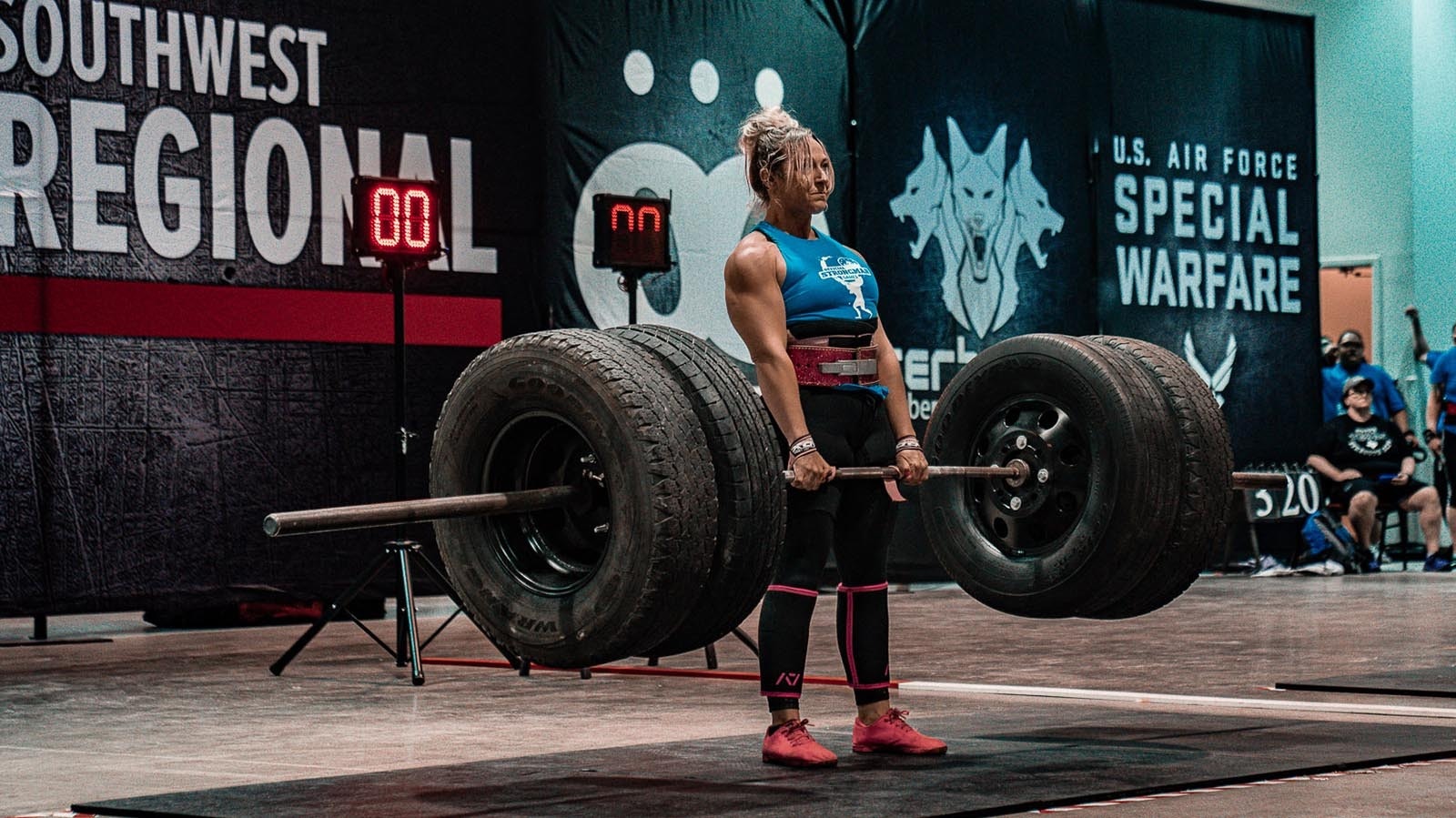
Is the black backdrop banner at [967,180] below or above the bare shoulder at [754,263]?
above

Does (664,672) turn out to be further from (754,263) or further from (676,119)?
(676,119)

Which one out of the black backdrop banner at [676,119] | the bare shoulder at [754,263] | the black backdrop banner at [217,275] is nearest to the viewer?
the bare shoulder at [754,263]

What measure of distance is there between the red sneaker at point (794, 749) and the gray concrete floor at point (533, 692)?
495mm

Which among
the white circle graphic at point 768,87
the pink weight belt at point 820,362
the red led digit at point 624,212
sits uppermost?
the white circle graphic at point 768,87

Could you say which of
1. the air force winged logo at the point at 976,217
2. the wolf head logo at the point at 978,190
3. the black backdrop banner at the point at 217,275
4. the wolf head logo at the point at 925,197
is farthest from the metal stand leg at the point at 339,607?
the wolf head logo at the point at 978,190

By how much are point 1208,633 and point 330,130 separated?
4.96m

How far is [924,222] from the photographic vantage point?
1305 centimetres

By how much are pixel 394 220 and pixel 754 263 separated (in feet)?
11.7

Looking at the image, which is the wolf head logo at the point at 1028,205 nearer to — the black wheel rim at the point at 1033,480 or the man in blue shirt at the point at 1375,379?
the man in blue shirt at the point at 1375,379

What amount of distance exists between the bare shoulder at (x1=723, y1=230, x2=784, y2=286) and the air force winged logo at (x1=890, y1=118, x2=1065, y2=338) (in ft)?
25.4

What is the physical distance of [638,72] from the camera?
465 inches

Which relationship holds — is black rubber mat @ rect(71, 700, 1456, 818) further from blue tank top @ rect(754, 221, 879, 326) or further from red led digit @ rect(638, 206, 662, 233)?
red led digit @ rect(638, 206, 662, 233)

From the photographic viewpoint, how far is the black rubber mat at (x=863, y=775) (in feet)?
15.1

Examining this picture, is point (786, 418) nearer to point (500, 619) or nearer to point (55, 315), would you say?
point (500, 619)
